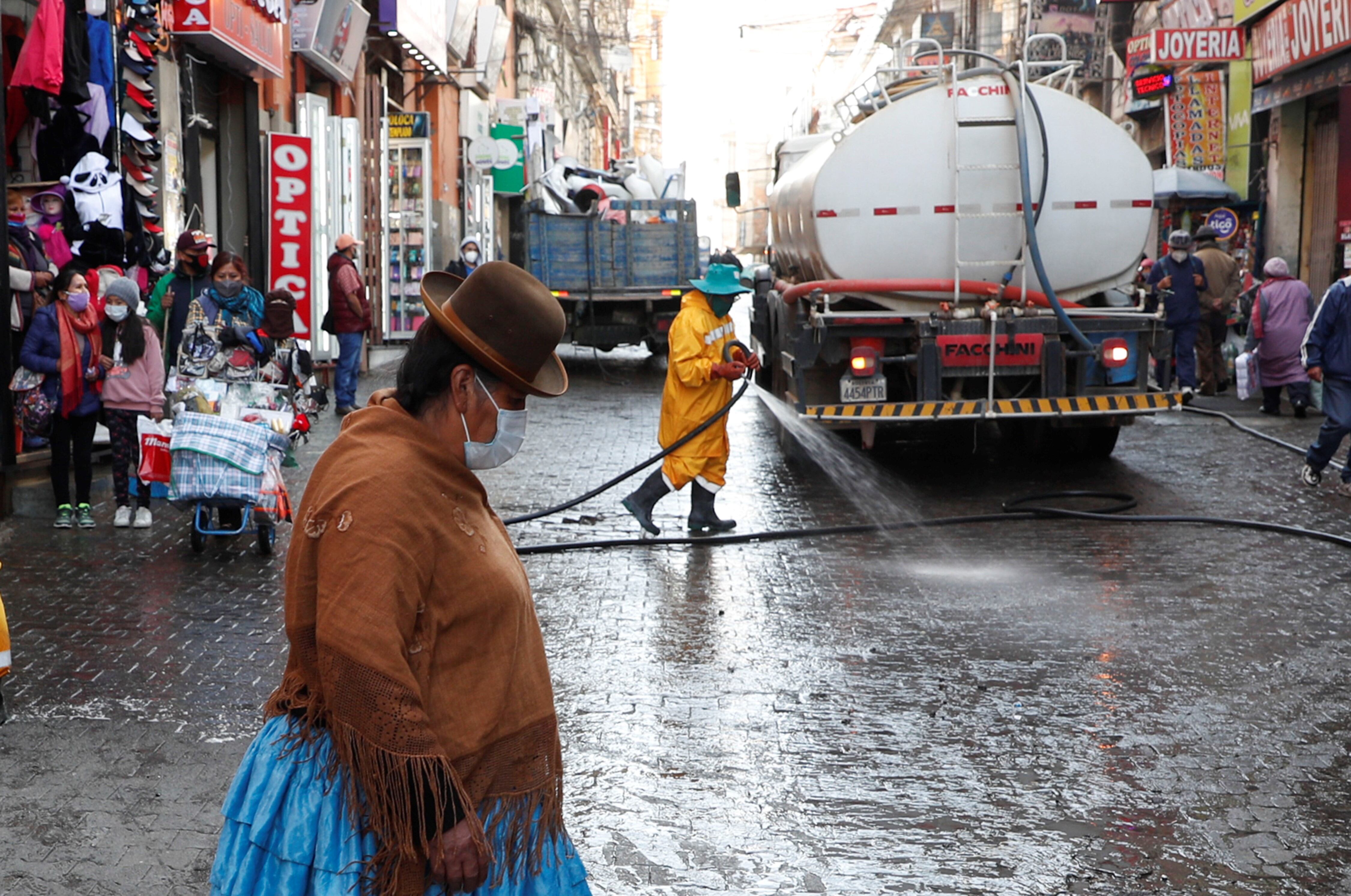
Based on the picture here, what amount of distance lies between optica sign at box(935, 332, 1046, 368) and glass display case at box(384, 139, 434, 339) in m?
12.6

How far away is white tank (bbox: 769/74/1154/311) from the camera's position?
9.95 m

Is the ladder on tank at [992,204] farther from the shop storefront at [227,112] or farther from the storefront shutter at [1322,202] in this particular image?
the storefront shutter at [1322,202]

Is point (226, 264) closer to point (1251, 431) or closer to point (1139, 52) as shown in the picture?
point (1251, 431)

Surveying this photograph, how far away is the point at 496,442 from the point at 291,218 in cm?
1300

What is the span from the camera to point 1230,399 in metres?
16.2

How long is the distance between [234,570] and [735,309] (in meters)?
37.4

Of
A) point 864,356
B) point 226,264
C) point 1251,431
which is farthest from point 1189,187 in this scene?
point 226,264

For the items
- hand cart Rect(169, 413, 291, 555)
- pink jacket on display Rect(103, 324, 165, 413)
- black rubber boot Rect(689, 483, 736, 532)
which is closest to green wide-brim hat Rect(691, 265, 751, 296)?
black rubber boot Rect(689, 483, 736, 532)

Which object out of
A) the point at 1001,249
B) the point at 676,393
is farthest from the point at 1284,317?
the point at 676,393

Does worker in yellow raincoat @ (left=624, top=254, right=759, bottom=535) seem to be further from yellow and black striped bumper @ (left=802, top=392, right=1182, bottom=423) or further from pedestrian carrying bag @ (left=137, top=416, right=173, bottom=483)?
pedestrian carrying bag @ (left=137, top=416, right=173, bottom=483)

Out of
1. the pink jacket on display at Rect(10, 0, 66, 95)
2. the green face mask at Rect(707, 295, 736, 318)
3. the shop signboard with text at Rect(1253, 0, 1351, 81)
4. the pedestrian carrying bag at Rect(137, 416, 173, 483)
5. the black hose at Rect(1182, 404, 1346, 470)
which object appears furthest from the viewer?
the shop signboard with text at Rect(1253, 0, 1351, 81)

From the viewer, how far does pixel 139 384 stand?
8.39 meters

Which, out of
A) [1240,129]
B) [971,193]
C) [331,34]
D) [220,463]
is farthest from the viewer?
[1240,129]

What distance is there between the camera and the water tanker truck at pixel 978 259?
9.95 metres
